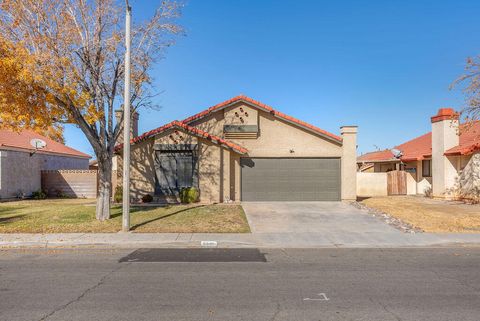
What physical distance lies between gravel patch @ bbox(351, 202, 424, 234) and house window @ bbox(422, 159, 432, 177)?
30.2 feet

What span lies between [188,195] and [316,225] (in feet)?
24.4

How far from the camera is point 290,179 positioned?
1950 centimetres

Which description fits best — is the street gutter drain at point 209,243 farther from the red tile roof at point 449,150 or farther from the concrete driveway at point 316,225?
the red tile roof at point 449,150

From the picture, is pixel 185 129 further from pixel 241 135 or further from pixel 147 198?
pixel 147 198

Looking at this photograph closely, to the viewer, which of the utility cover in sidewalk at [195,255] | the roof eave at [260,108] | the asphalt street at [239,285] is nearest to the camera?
the asphalt street at [239,285]

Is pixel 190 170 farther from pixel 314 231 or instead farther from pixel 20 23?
pixel 20 23

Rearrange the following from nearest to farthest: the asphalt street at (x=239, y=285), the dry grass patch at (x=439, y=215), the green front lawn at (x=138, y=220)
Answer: the asphalt street at (x=239, y=285) < the green front lawn at (x=138, y=220) < the dry grass patch at (x=439, y=215)

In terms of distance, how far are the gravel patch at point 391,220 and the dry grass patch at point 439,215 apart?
0.76 feet

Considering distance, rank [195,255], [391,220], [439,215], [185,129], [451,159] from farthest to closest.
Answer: [451,159] → [185,129] → [439,215] → [391,220] → [195,255]

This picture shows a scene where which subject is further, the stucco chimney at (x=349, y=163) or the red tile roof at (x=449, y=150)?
the stucco chimney at (x=349, y=163)

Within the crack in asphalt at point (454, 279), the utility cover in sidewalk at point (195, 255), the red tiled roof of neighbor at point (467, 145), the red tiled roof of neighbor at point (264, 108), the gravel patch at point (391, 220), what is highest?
the red tiled roof of neighbor at point (264, 108)

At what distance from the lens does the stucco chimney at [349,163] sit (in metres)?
19.3

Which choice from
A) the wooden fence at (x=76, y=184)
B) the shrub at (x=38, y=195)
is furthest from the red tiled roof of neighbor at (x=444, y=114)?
the shrub at (x=38, y=195)

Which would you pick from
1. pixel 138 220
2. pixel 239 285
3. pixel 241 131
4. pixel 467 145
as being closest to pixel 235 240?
pixel 239 285
